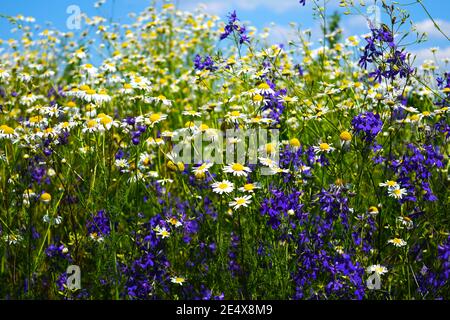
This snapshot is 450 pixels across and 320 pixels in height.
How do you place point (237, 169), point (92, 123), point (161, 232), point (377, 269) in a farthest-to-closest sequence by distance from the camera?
point (92, 123), point (161, 232), point (237, 169), point (377, 269)

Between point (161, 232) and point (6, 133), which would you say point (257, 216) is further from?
point (6, 133)

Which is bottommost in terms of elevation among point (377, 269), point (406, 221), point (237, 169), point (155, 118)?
point (377, 269)

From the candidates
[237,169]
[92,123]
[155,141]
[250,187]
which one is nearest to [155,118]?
[155,141]

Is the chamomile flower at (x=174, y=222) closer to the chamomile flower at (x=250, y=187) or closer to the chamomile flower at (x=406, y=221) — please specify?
the chamomile flower at (x=250, y=187)

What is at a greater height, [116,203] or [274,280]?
[116,203]

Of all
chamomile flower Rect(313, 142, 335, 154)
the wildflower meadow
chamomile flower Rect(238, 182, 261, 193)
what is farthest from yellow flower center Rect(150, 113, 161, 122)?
chamomile flower Rect(313, 142, 335, 154)

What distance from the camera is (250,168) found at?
112 inches

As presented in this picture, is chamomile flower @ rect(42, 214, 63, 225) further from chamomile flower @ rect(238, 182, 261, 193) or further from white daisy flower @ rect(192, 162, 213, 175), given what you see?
chamomile flower @ rect(238, 182, 261, 193)

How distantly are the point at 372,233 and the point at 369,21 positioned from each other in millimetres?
1060

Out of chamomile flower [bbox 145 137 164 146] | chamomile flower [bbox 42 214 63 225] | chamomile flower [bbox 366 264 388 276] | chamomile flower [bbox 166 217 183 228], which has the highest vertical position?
chamomile flower [bbox 145 137 164 146]

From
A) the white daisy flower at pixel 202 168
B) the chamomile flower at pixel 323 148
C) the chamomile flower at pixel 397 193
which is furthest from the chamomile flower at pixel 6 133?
the chamomile flower at pixel 397 193

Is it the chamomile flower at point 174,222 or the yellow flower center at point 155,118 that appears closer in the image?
the chamomile flower at point 174,222
